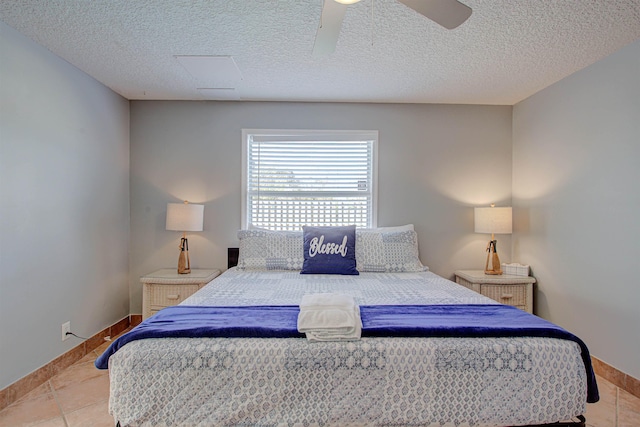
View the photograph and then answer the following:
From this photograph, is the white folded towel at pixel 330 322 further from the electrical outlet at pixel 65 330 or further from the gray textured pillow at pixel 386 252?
the electrical outlet at pixel 65 330

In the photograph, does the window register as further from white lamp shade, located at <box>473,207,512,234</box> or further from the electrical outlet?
the electrical outlet

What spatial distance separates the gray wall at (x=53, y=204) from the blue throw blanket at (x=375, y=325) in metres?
1.14

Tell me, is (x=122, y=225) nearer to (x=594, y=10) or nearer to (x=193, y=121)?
(x=193, y=121)

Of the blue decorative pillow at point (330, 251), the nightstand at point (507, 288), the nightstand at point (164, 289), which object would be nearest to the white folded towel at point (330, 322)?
the blue decorative pillow at point (330, 251)

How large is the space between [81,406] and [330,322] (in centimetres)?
167

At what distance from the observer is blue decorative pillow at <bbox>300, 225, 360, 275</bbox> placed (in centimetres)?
282

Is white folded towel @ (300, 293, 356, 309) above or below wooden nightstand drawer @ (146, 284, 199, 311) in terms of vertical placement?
→ above

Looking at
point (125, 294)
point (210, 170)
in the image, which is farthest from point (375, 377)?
point (125, 294)

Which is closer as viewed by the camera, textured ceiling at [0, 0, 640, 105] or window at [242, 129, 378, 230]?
textured ceiling at [0, 0, 640, 105]

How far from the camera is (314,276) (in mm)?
2754

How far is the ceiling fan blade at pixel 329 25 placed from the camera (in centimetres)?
136

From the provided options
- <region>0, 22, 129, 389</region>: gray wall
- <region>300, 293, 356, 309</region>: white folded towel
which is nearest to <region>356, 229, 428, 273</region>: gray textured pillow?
<region>300, 293, 356, 309</region>: white folded towel

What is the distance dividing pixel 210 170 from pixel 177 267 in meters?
0.99

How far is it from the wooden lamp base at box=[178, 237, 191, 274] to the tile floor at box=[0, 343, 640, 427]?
980mm
